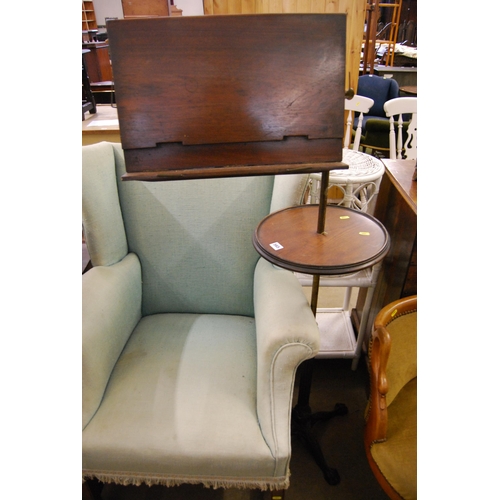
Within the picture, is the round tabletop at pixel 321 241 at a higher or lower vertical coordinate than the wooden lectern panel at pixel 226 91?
lower

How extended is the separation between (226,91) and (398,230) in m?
0.90

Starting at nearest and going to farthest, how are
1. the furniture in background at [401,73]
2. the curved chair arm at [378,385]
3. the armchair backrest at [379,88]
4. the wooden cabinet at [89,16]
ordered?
1. the curved chair arm at [378,385]
2. the armchair backrest at [379,88]
3. the furniture in background at [401,73]
4. the wooden cabinet at [89,16]

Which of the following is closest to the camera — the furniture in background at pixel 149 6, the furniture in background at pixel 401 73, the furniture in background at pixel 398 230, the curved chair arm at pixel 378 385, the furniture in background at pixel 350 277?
the curved chair arm at pixel 378 385

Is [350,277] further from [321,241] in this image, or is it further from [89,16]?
[89,16]

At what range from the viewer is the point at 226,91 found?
646 millimetres

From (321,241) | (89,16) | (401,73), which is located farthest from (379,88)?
(89,16)

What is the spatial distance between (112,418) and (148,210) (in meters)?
0.66

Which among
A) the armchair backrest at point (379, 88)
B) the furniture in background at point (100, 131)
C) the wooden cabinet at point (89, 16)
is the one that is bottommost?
the furniture in background at point (100, 131)

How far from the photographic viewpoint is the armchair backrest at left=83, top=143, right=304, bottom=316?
121 centimetres

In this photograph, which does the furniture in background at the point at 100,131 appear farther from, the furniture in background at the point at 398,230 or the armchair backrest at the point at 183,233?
the furniture in background at the point at 398,230

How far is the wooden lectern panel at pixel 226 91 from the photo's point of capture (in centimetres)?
62

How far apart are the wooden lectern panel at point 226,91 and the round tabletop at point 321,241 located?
207mm

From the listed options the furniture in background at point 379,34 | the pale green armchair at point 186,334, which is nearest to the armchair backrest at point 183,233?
the pale green armchair at point 186,334

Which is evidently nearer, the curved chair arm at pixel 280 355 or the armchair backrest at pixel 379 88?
the curved chair arm at pixel 280 355
